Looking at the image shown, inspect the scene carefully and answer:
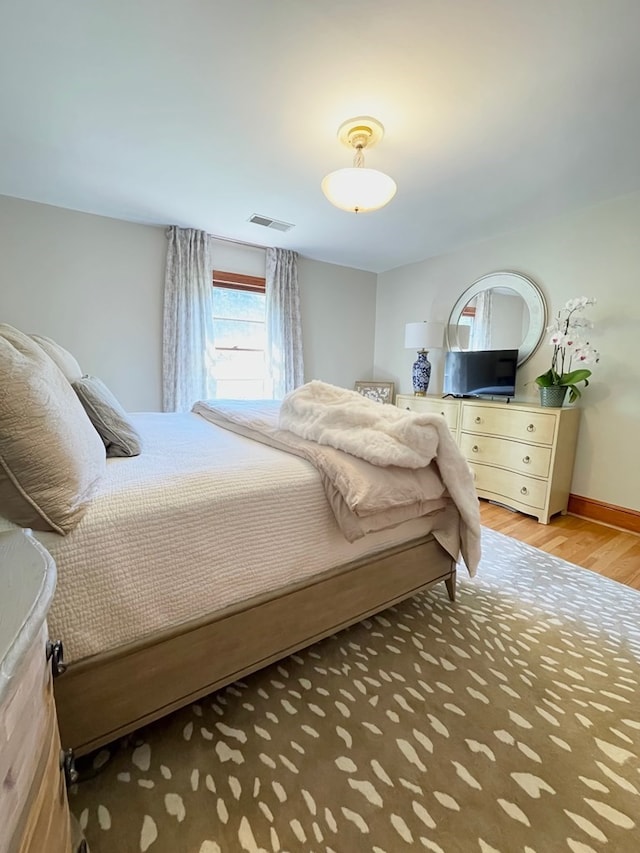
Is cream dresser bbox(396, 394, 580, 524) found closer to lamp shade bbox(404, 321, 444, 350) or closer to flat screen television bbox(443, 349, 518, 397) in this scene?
flat screen television bbox(443, 349, 518, 397)

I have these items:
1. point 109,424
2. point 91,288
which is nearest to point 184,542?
point 109,424

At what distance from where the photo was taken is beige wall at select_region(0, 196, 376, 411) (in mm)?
2854

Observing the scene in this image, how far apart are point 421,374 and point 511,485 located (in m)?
1.44

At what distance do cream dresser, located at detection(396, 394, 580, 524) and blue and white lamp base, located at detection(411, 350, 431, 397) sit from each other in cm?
58

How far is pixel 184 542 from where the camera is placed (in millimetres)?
1014

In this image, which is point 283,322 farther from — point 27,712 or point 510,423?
point 27,712

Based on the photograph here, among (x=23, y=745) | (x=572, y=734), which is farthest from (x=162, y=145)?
(x=572, y=734)

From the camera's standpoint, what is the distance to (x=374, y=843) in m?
0.85

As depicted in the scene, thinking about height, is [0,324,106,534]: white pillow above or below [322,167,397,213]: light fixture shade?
below

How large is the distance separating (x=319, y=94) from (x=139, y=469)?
1.85 m

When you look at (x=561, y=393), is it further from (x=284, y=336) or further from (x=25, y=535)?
(x=25, y=535)

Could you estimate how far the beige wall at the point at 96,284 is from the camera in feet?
→ 9.36

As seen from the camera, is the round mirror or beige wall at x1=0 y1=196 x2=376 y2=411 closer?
beige wall at x1=0 y1=196 x2=376 y2=411

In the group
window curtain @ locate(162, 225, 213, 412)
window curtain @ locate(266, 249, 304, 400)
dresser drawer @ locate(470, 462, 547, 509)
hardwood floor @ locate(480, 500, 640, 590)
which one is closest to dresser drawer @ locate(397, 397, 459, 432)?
dresser drawer @ locate(470, 462, 547, 509)
